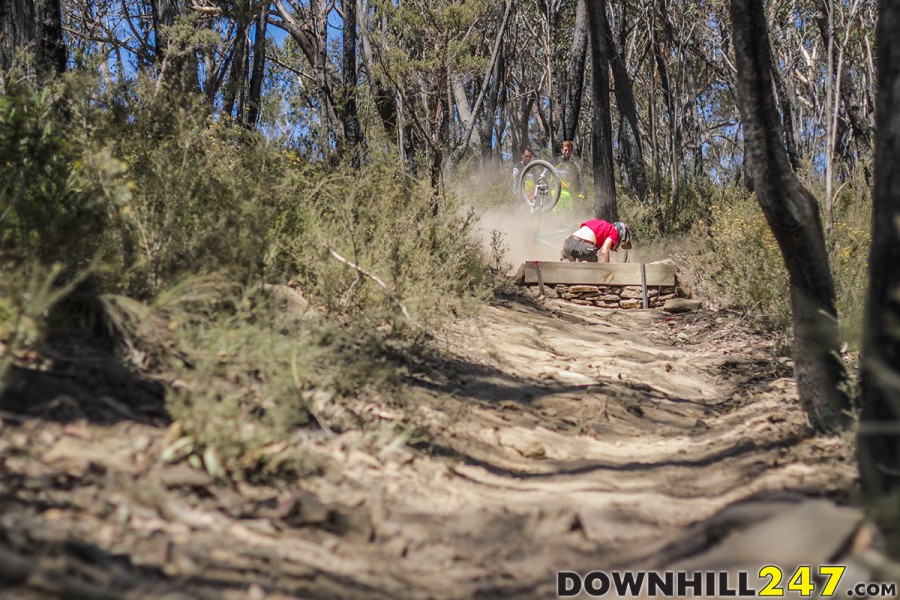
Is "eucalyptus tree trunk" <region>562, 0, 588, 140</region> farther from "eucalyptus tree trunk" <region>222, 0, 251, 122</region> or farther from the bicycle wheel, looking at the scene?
"eucalyptus tree trunk" <region>222, 0, 251, 122</region>

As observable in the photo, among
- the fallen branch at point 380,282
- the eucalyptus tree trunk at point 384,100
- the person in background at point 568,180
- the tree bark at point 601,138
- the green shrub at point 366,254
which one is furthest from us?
the person in background at point 568,180

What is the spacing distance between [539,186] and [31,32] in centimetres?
938

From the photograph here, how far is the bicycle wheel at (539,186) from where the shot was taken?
14758mm

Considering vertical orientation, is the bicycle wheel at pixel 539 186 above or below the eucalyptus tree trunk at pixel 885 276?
A: above

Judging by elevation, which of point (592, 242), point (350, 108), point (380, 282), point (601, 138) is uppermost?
point (601, 138)

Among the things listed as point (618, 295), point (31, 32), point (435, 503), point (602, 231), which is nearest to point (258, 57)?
point (602, 231)

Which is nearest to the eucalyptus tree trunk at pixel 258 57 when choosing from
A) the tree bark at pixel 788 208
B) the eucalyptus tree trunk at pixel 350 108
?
the eucalyptus tree trunk at pixel 350 108

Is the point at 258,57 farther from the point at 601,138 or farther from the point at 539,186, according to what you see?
the point at 601,138

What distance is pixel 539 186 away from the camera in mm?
14984

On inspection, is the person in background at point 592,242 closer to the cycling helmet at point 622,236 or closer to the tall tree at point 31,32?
the cycling helmet at point 622,236

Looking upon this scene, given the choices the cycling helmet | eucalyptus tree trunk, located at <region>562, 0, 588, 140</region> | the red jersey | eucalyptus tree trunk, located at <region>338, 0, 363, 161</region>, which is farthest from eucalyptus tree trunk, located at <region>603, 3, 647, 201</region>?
eucalyptus tree trunk, located at <region>338, 0, 363, 161</region>

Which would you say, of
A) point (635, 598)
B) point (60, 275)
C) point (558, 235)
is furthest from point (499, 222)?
point (635, 598)

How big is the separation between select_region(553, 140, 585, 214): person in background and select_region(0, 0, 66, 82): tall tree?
9.23m

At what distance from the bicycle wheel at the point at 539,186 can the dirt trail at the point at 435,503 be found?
9.49 metres
